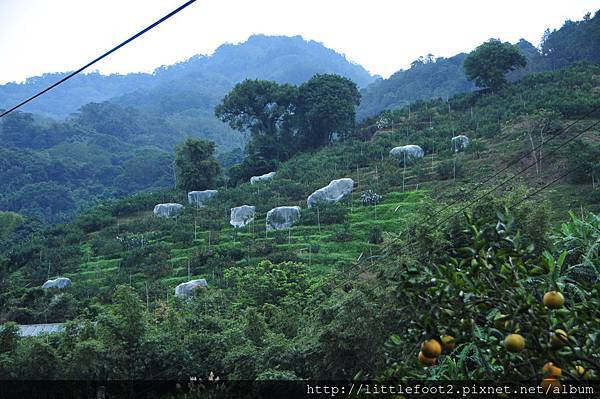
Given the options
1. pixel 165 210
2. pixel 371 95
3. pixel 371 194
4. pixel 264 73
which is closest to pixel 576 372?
pixel 371 194

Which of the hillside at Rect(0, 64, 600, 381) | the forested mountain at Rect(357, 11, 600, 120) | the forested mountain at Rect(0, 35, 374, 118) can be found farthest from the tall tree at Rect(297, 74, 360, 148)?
the forested mountain at Rect(0, 35, 374, 118)

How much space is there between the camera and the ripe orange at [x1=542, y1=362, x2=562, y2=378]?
1529 millimetres

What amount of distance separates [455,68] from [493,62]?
27.5 meters

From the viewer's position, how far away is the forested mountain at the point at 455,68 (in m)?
37.8

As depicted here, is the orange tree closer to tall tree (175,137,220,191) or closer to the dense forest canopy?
the dense forest canopy

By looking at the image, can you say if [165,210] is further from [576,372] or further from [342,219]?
[576,372]

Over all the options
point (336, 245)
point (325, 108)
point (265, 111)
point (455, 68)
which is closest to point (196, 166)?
point (265, 111)

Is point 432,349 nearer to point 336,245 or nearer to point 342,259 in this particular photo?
point 342,259

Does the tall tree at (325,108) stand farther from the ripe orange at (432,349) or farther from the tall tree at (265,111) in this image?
the ripe orange at (432,349)

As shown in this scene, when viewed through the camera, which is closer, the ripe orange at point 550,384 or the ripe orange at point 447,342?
the ripe orange at point 550,384

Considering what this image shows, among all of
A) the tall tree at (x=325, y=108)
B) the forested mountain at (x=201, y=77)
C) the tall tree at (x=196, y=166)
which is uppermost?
the forested mountain at (x=201, y=77)

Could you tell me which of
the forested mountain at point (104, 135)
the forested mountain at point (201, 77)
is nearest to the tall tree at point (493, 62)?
the forested mountain at point (104, 135)

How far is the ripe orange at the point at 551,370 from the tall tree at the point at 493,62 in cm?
2900

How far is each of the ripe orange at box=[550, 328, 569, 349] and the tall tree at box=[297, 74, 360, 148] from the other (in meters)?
29.9
